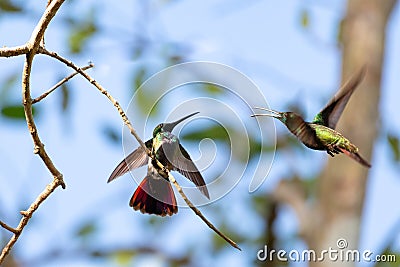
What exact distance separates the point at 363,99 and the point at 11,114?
3.89ft

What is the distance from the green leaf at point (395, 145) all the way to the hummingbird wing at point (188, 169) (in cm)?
148

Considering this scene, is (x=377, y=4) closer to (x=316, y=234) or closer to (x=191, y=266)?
(x=316, y=234)

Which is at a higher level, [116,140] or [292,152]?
[292,152]

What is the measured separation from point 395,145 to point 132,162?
4.97 feet

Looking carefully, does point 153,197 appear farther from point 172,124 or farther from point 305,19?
point 305,19

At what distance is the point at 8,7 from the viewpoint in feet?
9.19

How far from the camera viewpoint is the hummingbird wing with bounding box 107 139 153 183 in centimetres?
Answer: 76

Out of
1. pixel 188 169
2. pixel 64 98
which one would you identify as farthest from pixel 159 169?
pixel 64 98

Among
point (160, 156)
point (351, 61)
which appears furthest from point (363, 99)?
point (160, 156)

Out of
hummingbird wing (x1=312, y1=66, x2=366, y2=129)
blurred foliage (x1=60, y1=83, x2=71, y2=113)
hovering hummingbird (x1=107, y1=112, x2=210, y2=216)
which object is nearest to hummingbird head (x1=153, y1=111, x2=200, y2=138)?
hovering hummingbird (x1=107, y1=112, x2=210, y2=216)

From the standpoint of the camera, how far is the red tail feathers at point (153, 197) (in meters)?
0.76

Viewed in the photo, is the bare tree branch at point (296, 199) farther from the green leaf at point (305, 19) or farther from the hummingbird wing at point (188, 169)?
the hummingbird wing at point (188, 169)

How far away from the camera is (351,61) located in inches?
113
